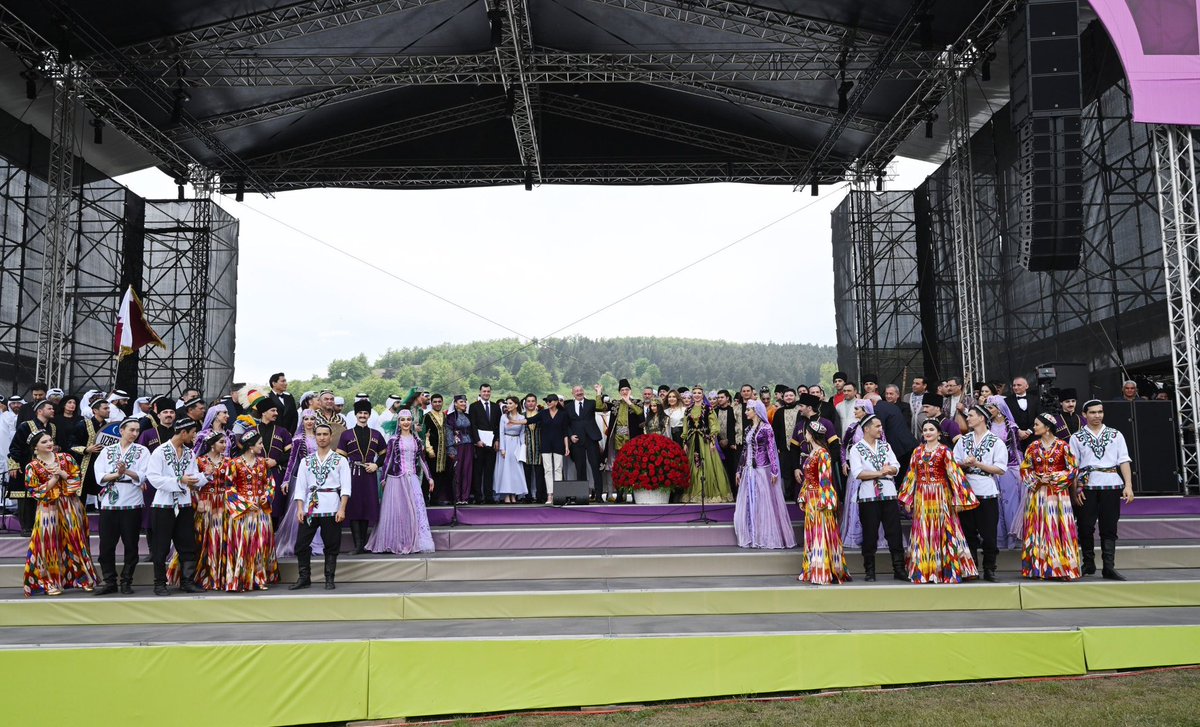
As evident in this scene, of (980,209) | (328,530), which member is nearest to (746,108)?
(980,209)

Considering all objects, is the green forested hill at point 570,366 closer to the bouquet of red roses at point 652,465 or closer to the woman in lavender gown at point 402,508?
the bouquet of red roses at point 652,465

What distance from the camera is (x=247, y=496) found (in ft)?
23.6

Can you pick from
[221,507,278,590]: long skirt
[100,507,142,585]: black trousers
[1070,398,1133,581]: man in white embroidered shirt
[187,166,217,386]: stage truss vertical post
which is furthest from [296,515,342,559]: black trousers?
A: [187,166,217,386]: stage truss vertical post

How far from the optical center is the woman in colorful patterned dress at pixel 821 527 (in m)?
7.07

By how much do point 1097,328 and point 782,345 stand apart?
8.52 metres

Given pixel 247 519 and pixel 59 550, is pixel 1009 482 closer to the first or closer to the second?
pixel 247 519

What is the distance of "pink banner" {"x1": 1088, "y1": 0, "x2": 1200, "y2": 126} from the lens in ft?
30.3

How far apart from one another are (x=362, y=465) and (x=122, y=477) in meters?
1.89

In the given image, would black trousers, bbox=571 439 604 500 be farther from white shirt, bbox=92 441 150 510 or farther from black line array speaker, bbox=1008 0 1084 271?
black line array speaker, bbox=1008 0 1084 271

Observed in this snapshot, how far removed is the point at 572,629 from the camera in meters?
6.02

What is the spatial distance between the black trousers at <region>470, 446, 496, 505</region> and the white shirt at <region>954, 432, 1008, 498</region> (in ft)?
17.4

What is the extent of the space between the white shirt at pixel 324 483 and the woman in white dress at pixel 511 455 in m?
3.36

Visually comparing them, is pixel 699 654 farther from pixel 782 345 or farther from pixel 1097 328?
pixel 782 345

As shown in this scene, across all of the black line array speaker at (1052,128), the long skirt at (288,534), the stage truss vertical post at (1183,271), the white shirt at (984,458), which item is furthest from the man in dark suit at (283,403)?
the stage truss vertical post at (1183,271)
